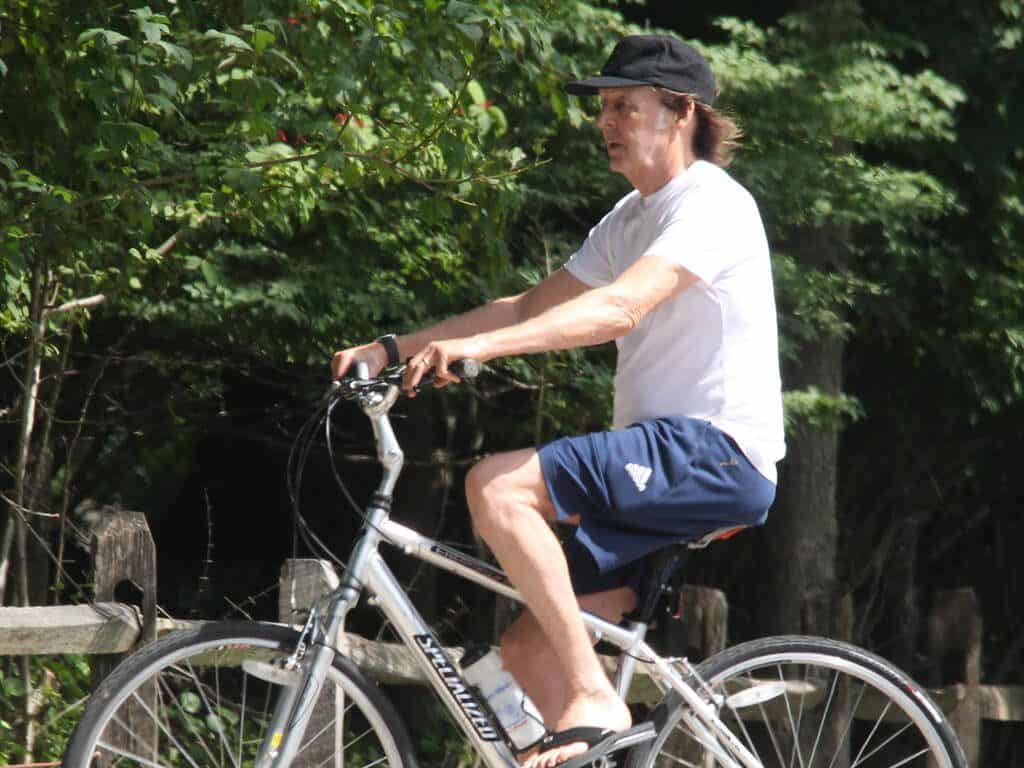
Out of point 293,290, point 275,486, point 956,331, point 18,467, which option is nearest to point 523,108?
point 293,290

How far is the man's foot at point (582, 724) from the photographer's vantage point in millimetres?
3303

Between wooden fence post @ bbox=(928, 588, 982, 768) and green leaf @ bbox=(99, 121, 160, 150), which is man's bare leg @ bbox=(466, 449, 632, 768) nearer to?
green leaf @ bbox=(99, 121, 160, 150)

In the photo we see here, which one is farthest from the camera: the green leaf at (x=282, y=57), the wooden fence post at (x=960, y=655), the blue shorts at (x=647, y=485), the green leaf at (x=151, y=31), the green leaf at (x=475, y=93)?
the wooden fence post at (x=960, y=655)

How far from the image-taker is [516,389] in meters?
7.11

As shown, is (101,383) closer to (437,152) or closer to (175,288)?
(175,288)

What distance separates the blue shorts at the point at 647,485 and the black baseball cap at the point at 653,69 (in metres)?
0.75

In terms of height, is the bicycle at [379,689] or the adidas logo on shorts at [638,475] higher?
the adidas logo on shorts at [638,475]

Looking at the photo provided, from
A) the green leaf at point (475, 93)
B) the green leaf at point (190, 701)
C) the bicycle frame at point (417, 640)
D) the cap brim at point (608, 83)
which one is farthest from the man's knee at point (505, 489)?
the green leaf at point (475, 93)

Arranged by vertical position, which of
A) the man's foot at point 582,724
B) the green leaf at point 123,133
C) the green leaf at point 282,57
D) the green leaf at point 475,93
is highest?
the green leaf at point 282,57

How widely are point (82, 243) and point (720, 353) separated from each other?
2.14m

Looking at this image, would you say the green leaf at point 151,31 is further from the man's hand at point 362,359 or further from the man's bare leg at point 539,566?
the man's bare leg at point 539,566

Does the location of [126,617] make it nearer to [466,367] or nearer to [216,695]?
[216,695]

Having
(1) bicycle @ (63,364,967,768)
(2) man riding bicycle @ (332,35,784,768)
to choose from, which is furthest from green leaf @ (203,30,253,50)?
(1) bicycle @ (63,364,967,768)

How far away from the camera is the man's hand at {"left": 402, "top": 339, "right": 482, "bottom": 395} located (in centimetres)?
313
